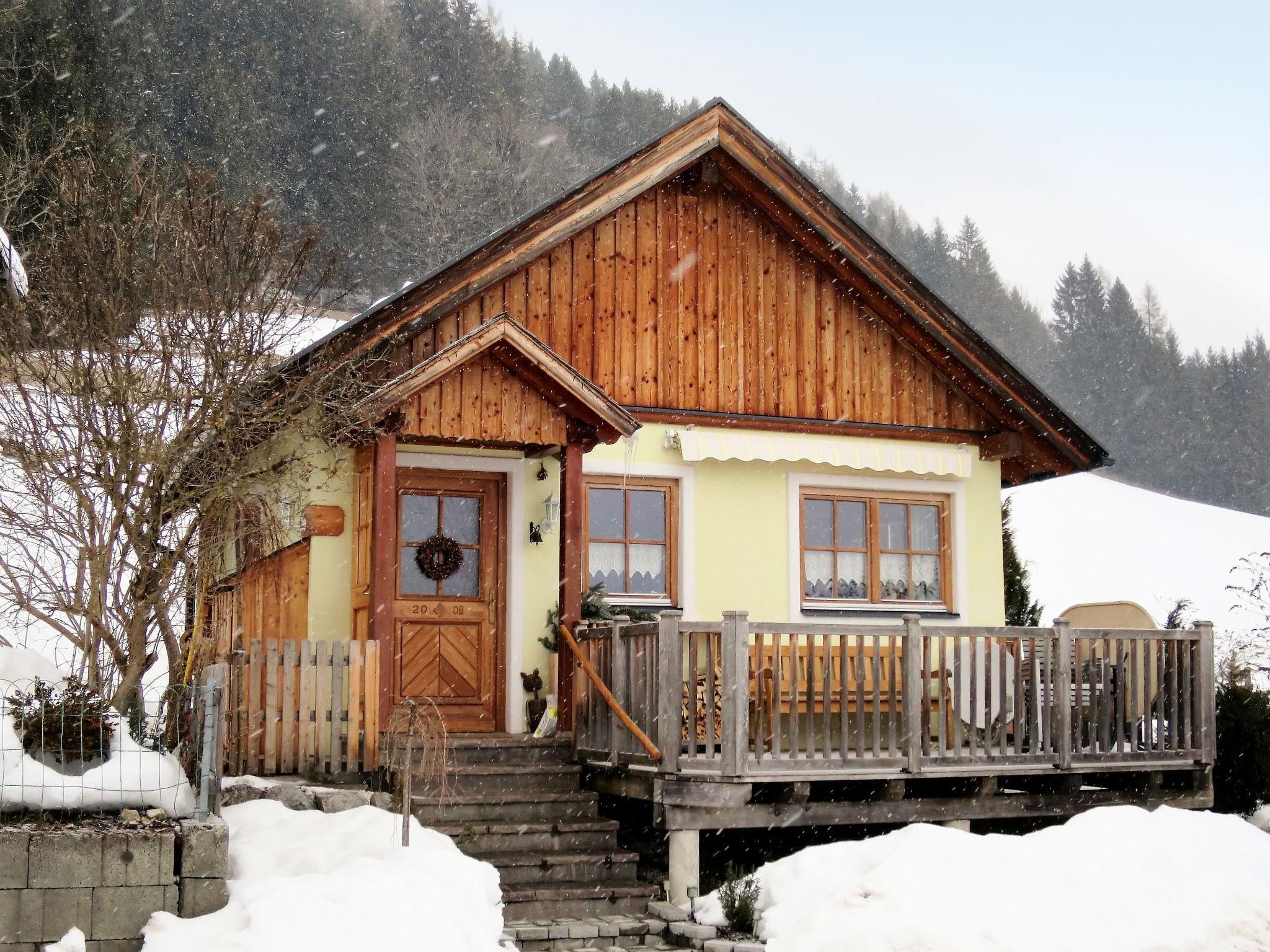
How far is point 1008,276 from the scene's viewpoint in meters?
75.5

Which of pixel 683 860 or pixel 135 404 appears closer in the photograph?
pixel 135 404

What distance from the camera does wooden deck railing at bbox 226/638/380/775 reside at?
32.1 ft

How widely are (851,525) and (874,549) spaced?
32 cm

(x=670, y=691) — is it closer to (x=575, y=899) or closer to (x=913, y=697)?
(x=575, y=899)

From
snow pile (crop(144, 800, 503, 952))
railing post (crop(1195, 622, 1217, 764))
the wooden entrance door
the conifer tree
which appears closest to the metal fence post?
snow pile (crop(144, 800, 503, 952))

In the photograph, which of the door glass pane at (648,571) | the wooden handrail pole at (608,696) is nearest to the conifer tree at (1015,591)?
the door glass pane at (648,571)

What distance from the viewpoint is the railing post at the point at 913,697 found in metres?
10.4

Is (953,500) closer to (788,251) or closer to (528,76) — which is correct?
(788,251)

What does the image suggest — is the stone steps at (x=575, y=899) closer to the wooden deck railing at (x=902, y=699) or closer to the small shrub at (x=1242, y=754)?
the wooden deck railing at (x=902, y=699)

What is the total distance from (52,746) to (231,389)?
8.13 feet

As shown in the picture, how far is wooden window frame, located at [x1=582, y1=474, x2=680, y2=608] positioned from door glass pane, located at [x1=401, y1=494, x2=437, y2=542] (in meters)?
1.33

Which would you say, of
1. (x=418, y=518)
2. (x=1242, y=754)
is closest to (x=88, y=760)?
(x=418, y=518)

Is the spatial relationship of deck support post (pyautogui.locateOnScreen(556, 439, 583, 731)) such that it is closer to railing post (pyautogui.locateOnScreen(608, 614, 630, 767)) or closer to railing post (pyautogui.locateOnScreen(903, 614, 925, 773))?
railing post (pyautogui.locateOnScreen(608, 614, 630, 767))

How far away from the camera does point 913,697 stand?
10.4m
